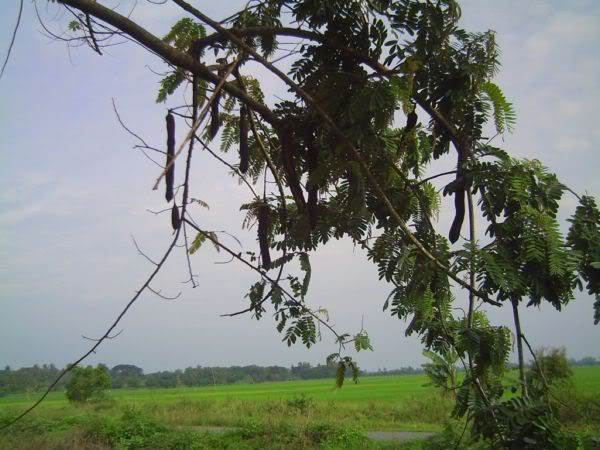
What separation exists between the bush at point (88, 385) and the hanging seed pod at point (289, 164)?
32948 mm

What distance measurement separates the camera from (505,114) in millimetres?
2188

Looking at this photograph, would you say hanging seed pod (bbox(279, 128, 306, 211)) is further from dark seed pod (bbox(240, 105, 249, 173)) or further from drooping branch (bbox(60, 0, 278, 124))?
drooping branch (bbox(60, 0, 278, 124))

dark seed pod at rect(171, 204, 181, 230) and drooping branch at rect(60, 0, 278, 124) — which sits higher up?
drooping branch at rect(60, 0, 278, 124)

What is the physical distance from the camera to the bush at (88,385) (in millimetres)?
32000

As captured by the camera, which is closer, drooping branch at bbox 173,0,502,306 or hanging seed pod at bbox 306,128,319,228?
drooping branch at bbox 173,0,502,306

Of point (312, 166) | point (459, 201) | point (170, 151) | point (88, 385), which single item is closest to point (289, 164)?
point (312, 166)

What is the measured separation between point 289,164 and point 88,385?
1354 inches

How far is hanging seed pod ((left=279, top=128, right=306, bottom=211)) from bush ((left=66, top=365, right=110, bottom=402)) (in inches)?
1297

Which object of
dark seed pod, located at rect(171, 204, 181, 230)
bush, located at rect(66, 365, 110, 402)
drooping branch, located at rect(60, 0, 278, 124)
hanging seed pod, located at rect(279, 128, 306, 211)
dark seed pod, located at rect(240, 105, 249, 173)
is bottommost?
bush, located at rect(66, 365, 110, 402)

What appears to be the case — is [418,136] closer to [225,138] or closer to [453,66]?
[453,66]

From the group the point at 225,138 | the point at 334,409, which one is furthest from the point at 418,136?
the point at 334,409

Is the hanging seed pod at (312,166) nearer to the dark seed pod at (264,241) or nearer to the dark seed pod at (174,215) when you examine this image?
the dark seed pod at (264,241)

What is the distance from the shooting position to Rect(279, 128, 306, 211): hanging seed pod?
224cm

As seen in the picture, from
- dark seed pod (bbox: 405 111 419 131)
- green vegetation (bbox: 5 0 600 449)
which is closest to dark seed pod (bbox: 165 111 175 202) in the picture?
green vegetation (bbox: 5 0 600 449)
